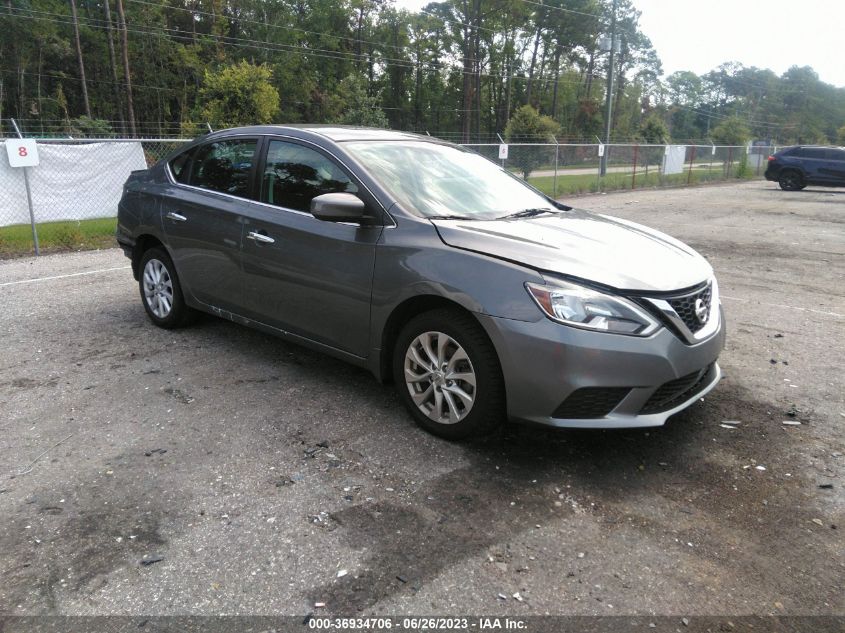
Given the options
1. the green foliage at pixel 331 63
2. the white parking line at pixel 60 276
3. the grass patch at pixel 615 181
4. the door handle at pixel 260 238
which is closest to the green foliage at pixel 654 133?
the green foliage at pixel 331 63

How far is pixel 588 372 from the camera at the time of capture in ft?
10.4

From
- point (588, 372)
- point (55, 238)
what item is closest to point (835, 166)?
point (55, 238)

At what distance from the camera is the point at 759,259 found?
9.78 metres

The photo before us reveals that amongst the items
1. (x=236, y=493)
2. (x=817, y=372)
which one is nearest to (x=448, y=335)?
(x=236, y=493)

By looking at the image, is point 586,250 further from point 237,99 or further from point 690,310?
point 237,99

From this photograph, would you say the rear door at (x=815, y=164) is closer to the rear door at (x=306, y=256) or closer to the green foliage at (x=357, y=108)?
the green foliage at (x=357, y=108)

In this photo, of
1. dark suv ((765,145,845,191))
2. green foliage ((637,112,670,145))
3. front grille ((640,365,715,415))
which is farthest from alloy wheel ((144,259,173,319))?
green foliage ((637,112,670,145))

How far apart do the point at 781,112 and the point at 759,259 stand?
123265 millimetres

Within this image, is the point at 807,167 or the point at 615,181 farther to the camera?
the point at 807,167

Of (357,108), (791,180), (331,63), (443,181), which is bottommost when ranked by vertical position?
(791,180)

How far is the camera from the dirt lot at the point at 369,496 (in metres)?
2.54

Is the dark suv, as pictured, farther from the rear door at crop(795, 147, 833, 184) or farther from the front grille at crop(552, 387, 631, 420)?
the front grille at crop(552, 387, 631, 420)

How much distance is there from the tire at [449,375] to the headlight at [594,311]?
1.30 ft

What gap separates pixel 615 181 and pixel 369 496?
909 inches
